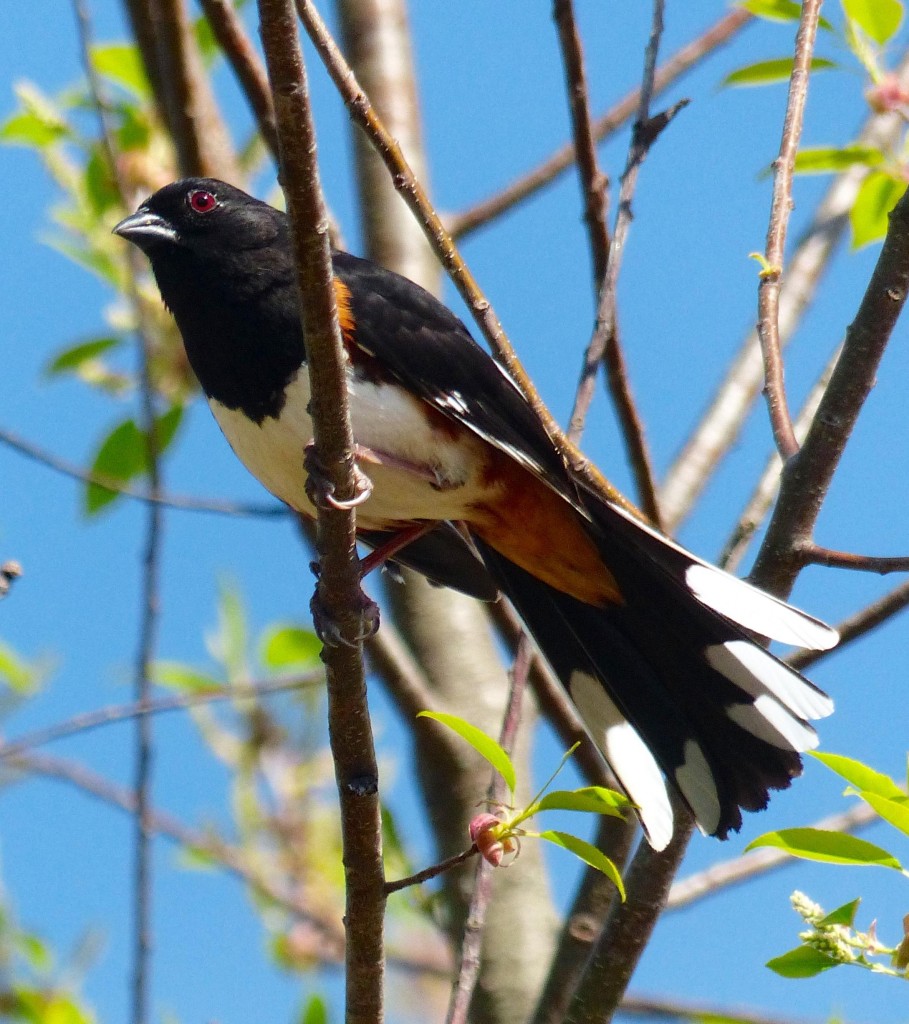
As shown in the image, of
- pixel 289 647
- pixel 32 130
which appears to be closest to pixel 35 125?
pixel 32 130

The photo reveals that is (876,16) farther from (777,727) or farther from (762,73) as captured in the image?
(777,727)

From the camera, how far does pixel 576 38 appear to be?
261cm

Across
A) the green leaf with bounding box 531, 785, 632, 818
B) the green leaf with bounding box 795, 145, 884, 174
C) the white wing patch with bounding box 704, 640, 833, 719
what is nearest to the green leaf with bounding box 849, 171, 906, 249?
the green leaf with bounding box 795, 145, 884, 174

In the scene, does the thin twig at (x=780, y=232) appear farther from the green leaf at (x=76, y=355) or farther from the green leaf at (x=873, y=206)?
the green leaf at (x=76, y=355)

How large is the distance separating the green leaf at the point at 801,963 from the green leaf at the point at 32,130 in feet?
9.30

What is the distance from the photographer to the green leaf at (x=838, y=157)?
8.87 ft

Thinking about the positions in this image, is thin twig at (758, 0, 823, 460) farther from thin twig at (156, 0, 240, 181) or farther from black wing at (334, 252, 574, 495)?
thin twig at (156, 0, 240, 181)

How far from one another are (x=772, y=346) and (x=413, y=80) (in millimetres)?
2211

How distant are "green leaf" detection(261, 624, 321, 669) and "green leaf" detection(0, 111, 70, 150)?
55.0 inches

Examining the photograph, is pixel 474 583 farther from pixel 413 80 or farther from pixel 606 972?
pixel 413 80

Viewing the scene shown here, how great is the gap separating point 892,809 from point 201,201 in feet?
6.57

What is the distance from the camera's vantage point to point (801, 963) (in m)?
1.75

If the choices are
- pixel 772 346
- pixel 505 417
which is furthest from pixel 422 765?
pixel 772 346

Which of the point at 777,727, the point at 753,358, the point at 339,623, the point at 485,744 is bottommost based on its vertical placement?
the point at 485,744
